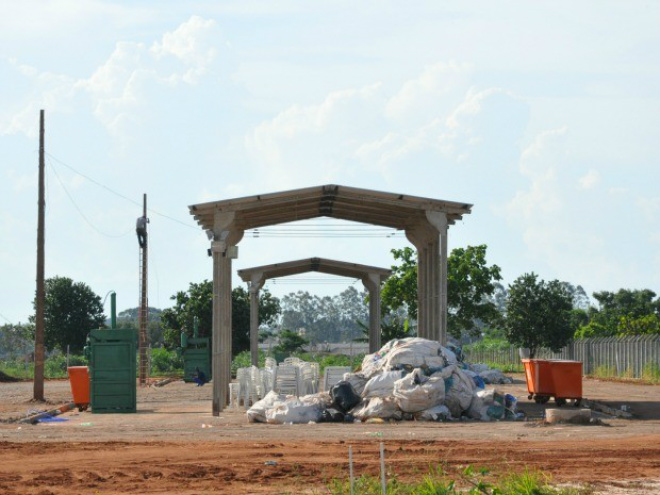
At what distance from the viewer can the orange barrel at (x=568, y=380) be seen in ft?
91.1

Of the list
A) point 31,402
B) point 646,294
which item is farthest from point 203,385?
point 646,294

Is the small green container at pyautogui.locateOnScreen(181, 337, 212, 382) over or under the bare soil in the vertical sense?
over

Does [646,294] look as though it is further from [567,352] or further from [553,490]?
[553,490]

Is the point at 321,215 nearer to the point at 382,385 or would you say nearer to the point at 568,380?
the point at 568,380

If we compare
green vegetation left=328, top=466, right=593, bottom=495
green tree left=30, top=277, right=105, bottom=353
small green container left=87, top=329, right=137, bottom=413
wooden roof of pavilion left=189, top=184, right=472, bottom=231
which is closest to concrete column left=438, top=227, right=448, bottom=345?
wooden roof of pavilion left=189, top=184, right=472, bottom=231

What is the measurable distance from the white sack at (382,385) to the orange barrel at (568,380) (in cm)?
582

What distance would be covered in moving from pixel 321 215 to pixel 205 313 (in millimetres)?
33058

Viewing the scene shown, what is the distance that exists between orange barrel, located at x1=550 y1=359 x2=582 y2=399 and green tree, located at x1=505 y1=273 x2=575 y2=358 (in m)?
25.8

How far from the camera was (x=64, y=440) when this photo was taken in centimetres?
1961

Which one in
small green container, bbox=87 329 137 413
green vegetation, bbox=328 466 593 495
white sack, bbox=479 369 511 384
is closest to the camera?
green vegetation, bbox=328 466 593 495

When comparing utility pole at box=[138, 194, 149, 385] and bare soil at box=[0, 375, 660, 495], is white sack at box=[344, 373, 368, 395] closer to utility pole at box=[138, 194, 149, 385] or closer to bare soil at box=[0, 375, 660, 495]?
bare soil at box=[0, 375, 660, 495]

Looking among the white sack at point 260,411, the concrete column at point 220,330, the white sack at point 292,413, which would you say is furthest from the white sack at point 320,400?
the concrete column at point 220,330

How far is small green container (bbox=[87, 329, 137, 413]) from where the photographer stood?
2748 centimetres

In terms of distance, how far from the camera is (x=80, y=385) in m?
28.9
